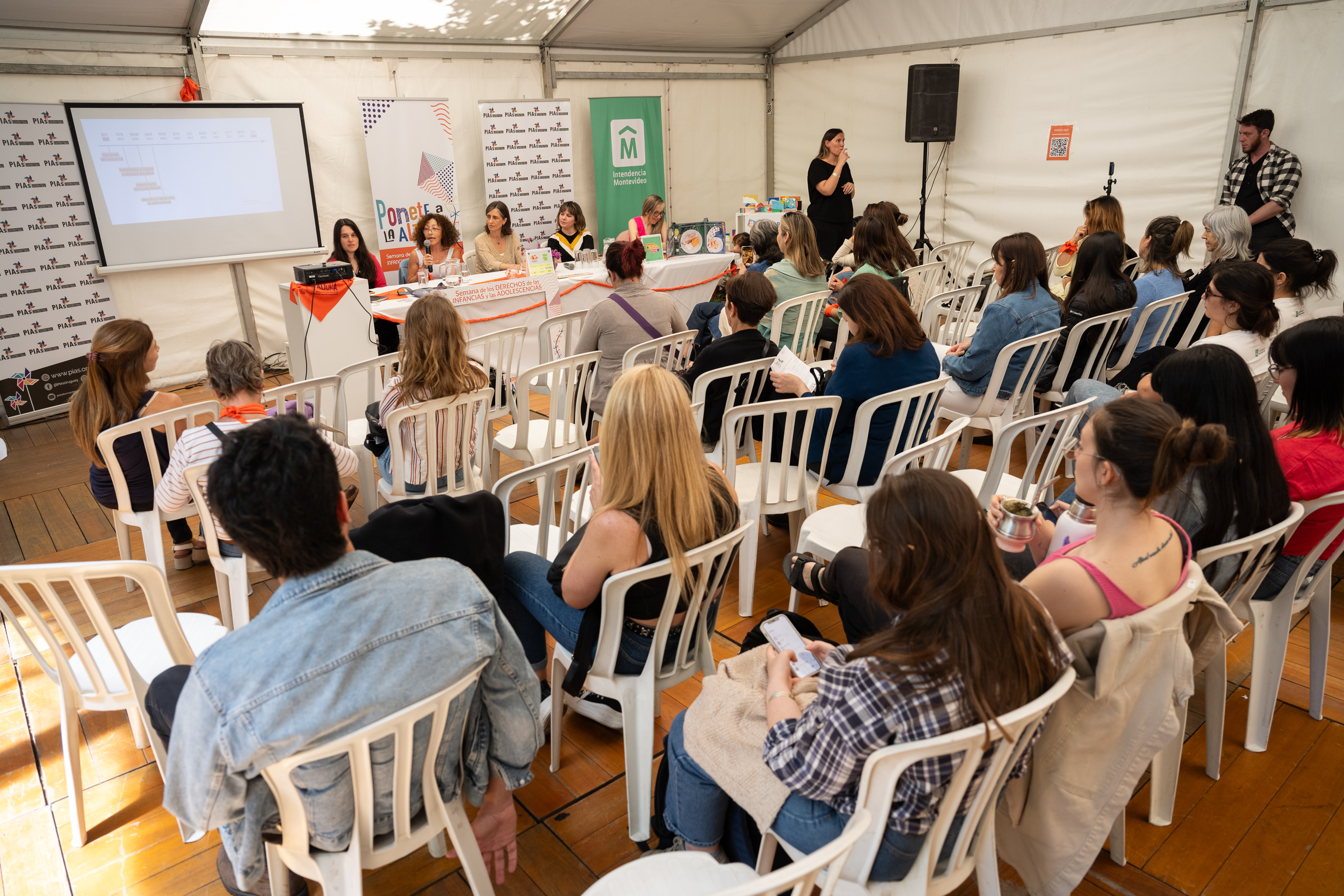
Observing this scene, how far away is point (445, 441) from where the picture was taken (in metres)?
2.90

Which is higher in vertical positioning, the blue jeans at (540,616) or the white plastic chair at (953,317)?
the white plastic chair at (953,317)

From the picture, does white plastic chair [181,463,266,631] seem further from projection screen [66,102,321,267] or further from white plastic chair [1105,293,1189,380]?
projection screen [66,102,321,267]

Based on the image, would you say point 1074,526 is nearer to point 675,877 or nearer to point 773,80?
point 675,877

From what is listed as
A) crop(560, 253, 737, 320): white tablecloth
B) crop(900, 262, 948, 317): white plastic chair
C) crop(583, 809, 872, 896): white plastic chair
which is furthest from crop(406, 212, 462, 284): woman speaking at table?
crop(583, 809, 872, 896): white plastic chair

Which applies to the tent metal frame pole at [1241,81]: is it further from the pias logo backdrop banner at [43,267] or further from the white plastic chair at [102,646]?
the pias logo backdrop banner at [43,267]

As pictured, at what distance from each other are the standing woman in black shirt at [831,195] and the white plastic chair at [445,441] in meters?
4.74

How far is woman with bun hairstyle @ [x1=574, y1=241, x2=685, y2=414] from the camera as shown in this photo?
3.79 m

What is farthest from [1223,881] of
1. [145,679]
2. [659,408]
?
[145,679]

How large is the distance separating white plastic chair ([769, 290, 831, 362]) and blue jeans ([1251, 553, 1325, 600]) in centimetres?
241

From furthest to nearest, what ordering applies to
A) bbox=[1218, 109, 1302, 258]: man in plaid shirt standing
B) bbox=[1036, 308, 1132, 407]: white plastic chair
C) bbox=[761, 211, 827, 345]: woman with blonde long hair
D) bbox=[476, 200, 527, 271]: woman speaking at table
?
bbox=[476, 200, 527, 271]: woman speaking at table
bbox=[1218, 109, 1302, 258]: man in plaid shirt standing
bbox=[761, 211, 827, 345]: woman with blonde long hair
bbox=[1036, 308, 1132, 407]: white plastic chair

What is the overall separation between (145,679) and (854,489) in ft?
6.93

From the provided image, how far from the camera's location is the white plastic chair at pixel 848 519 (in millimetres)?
2297

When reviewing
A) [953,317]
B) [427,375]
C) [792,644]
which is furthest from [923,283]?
[792,644]

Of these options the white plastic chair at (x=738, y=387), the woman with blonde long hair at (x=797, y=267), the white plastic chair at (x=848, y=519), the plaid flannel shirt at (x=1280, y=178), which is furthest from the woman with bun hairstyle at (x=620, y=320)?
the plaid flannel shirt at (x=1280, y=178)
